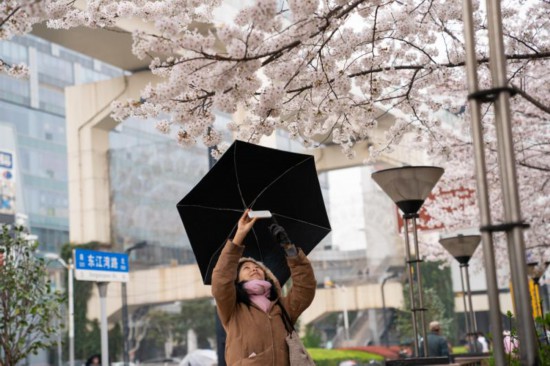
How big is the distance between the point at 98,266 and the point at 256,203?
8.80 m

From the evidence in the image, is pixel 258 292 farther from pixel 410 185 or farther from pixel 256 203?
pixel 410 185

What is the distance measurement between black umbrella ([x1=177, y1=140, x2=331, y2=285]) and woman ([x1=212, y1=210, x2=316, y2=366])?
1.64 ft

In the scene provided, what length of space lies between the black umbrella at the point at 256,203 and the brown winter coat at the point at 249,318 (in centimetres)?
66

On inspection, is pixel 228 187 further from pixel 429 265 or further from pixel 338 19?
pixel 429 265

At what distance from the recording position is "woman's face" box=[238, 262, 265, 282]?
465 centimetres

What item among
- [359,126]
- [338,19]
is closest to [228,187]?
[338,19]

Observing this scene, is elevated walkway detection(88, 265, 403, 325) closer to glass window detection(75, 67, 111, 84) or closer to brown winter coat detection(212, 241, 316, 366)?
glass window detection(75, 67, 111, 84)

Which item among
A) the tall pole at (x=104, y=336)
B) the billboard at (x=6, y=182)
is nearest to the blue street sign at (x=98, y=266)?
the tall pole at (x=104, y=336)

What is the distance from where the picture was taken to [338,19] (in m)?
5.45

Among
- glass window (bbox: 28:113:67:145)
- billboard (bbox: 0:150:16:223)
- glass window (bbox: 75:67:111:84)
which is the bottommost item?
billboard (bbox: 0:150:16:223)

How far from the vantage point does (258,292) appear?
4.59 metres

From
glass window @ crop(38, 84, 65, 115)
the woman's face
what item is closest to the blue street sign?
the woman's face

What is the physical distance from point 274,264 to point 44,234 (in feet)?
199

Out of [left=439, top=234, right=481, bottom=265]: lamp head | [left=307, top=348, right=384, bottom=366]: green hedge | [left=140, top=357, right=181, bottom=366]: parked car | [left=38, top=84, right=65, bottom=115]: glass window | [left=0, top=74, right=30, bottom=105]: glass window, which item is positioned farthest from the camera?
[left=38, top=84, right=65, bottom=115]: glass window
